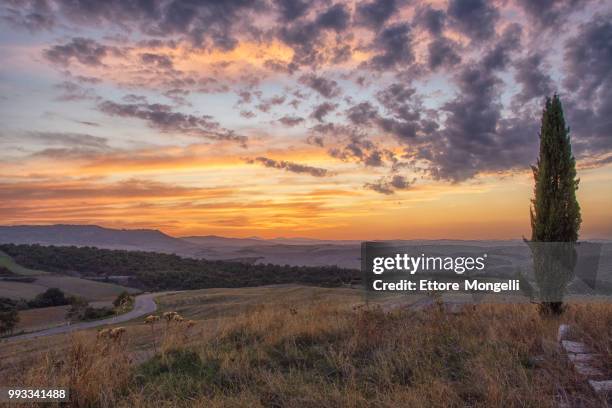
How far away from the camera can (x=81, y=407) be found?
5875mm

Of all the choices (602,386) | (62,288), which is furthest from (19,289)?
(602,386)

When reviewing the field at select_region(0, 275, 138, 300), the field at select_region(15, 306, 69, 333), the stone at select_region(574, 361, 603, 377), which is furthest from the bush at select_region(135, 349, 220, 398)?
the field at select_region(0, 275, 138, 300)

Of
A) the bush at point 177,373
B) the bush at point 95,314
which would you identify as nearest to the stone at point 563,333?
the bush at point 177,373

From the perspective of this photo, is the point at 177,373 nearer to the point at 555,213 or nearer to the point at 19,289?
the point at 555,213

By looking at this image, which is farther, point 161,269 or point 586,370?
point 161,269

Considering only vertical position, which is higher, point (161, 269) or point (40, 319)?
point (161, 269)

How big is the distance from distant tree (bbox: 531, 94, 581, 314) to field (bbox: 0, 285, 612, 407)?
1.65 meters

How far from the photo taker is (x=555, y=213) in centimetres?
1188

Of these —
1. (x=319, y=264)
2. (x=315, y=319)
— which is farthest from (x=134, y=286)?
Answer: (x=315, y=319)

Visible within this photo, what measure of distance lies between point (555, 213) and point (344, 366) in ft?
26.8

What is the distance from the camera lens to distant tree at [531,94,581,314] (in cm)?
1186

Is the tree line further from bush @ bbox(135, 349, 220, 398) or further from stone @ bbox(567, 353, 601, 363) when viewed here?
stone @ bbox(567, 353, 601, 363)

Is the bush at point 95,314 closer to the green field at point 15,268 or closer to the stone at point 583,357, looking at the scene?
the stone at point 583,357

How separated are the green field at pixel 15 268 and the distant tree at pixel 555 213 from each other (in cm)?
10406
